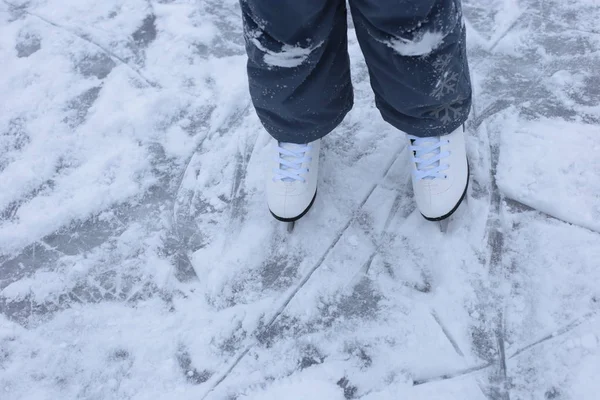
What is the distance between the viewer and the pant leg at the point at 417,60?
0.82 m

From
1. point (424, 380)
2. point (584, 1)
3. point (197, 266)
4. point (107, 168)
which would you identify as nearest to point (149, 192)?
point (107, 168)

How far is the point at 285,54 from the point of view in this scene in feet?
2.96

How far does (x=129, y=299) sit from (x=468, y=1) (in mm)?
1308

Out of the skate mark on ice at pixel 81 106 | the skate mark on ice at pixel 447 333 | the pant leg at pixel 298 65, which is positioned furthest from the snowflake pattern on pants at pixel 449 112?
the skate mark on ice at pixel 81 106

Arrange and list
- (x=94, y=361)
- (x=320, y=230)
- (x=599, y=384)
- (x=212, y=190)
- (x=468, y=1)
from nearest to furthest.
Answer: (x=599, y=384)
(x=94, y=361)
(x=320, y=230)
(x=212, y=190)
(x=468, y=1)

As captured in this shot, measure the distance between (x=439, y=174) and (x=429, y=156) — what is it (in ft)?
0.15

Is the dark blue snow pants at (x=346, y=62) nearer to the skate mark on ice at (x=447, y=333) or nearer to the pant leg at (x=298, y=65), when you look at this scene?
the pant leg at (x=298, y=65)

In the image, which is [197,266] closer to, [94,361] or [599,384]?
[94,361]

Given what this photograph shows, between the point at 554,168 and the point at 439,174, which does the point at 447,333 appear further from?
the point at 554,168

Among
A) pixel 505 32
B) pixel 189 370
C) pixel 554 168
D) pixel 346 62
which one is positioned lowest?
pixel 189 370

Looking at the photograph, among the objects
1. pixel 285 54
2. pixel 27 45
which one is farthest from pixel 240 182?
pixel 27 45

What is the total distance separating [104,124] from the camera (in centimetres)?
141

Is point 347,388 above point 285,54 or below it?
below

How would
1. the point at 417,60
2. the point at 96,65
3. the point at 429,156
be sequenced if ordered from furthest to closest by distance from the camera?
the point at 96,65 → the point at 429,156 → the point at 417,60
